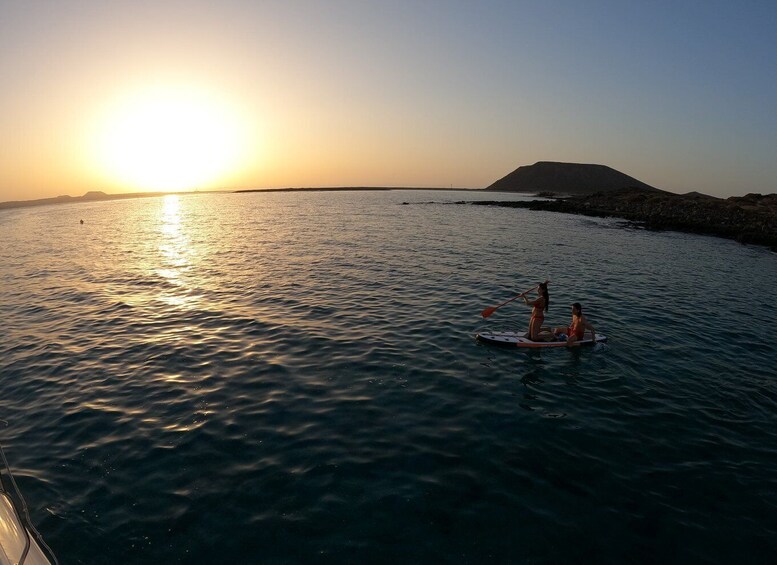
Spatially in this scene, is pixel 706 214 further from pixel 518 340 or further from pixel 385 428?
pixel 385 428

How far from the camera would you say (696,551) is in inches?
294

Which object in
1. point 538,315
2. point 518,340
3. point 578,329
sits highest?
point 538,315

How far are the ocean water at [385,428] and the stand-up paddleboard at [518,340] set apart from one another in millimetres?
422

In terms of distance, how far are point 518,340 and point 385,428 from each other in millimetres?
7871

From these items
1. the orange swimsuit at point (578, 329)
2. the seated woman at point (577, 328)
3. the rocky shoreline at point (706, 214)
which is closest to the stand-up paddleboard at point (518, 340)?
the seated woman at point (577, 328)

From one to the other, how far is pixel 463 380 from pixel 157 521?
9.14 m

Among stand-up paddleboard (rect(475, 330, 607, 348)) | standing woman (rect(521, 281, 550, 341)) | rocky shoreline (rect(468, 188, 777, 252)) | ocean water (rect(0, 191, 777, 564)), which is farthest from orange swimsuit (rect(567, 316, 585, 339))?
rocky shoreline (rect(468, 188, 777, 252))

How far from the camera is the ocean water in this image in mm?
7773

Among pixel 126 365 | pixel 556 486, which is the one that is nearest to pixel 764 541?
pixel 556 486

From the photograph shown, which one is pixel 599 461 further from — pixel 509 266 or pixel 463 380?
pixel 509 266

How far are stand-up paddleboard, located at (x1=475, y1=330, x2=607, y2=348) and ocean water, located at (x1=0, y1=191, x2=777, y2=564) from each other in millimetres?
422

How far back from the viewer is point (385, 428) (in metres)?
11.0

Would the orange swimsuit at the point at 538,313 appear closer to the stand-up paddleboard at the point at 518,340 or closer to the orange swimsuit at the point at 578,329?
the stand-up paddleboard at the point at 518,340

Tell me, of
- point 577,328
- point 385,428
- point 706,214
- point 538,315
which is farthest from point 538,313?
point 706,214
